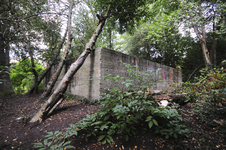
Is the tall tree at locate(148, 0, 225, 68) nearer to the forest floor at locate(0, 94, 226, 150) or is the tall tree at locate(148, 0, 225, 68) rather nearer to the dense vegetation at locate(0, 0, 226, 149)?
the dense vegetation at locate(0, 0, 226, 149)

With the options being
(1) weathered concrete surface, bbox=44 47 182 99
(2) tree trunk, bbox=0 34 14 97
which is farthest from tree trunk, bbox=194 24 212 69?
(2) tree trunk, bbox=0 34 14 97

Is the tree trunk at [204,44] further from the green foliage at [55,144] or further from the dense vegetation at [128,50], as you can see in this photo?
the green foliage at [55,144]

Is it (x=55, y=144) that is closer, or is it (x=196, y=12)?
(x=55, y=144)

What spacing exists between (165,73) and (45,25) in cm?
844

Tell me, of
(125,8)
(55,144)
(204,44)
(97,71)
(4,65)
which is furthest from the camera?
(204,44)

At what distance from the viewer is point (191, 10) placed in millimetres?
6379

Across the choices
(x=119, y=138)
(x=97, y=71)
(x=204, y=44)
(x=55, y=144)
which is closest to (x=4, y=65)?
(x=97, y=71)

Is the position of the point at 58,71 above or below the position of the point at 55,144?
above

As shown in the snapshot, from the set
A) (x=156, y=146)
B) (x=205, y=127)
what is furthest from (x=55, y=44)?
(x=205, y=127)

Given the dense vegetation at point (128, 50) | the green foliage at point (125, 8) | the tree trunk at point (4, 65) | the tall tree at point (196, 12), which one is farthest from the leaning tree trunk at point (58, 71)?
the tall tree at point (196, 12)

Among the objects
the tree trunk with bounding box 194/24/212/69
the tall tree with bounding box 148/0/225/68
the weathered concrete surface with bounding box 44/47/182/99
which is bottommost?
the weathered concrete surface with bounding box 44/47/182/99

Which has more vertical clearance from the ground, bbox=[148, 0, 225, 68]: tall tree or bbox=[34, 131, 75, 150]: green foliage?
bbox=[148, 0, 225, 68]: tall tree

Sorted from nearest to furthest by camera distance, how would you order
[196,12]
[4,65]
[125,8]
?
1. [125,8]
2. [4,65]
3. [196,12]

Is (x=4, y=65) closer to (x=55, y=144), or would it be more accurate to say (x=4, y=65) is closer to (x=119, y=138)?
(x=55, y=144)
